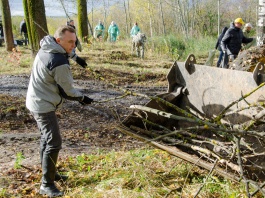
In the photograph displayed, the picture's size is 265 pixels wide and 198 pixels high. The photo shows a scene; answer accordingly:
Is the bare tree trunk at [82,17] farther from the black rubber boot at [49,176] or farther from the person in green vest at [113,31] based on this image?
the black rubber boot at [49,176]

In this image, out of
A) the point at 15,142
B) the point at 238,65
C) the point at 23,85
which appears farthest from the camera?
the point at 23,85

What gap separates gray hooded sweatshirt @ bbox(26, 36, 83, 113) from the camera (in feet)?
10.6

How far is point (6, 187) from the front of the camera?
12.0 feet

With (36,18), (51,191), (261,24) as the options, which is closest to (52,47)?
(51,191)

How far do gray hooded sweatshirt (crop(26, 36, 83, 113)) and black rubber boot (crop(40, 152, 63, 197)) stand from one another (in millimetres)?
474

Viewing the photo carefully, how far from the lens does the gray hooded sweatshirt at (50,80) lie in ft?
10.6

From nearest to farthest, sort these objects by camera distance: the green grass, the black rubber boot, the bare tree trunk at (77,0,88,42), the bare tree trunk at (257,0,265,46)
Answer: the green grass < the black rubber boot < the bare tree trunk at (257,0,265,46) < the bare tree trunk at (77,0,88,42)

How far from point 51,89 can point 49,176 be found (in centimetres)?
87

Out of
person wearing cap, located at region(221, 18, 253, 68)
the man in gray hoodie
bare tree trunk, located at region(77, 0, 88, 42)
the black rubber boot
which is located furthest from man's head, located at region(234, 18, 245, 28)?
bare tree trunk, located at region(77, 0, 88, 42)

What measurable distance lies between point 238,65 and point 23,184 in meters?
4.71

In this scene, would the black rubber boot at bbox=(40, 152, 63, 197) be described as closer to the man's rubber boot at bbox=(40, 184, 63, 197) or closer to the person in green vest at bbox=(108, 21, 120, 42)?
the man's rubber boot at bbox=(40, 184, 63, 197)

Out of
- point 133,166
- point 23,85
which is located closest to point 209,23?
point 23,85

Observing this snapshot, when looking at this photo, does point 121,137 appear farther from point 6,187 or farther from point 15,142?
point 6,187

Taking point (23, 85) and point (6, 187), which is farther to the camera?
point (23, 85)
